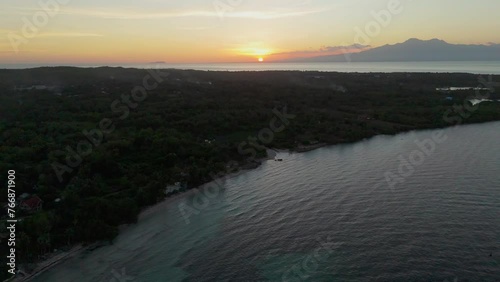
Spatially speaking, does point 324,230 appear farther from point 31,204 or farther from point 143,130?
point 143,130

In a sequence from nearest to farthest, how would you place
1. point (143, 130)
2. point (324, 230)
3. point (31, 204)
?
point (324, 230)
point (31, 204)
point (143, 130)

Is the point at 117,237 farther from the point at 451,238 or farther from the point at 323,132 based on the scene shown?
the point at 323,132

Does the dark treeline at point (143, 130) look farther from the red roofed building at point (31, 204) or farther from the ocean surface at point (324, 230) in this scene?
the ocean surface at point (324, 230)

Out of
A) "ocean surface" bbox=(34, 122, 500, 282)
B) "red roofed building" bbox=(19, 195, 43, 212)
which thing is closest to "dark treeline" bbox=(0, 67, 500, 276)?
"red roofed building" bbox=(19, 195, 43, 212)

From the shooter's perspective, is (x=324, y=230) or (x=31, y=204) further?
(x=31, y=204)

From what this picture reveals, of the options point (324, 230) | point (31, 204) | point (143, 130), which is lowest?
point (324, 230)

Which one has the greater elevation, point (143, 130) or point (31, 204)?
point (143, 130)

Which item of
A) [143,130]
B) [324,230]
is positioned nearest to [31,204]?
[143,130]

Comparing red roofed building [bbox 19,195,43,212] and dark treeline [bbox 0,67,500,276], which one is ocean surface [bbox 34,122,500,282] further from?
red roofed building [bbox 19,195,43,212]
